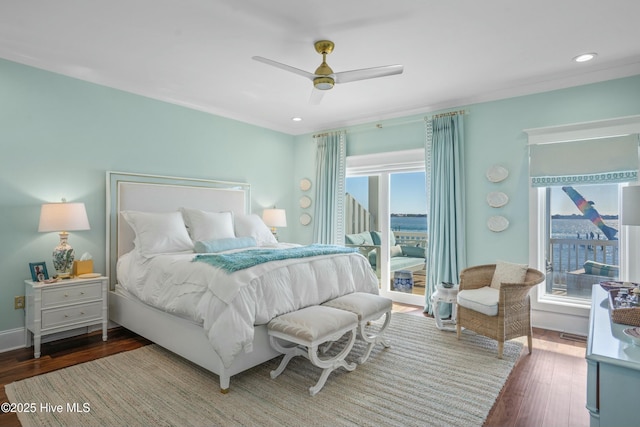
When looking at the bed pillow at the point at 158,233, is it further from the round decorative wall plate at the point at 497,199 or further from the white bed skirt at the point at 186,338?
the round decorative wall plate at the point at 497,199

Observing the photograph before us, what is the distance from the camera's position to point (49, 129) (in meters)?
3.34

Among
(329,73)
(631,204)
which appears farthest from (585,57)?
(329,73)

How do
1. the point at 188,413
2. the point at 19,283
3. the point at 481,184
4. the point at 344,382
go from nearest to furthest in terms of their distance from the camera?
the point at 188,413 < the point at 344,382 < the point at 19,283 < the point at 481,184

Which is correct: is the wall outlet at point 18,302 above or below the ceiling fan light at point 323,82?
below

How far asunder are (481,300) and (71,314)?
3.68 meters

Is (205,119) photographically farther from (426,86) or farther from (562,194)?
(562,194)

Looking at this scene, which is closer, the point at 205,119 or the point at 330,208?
the point at 205,119

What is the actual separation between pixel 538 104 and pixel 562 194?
1.01 metres

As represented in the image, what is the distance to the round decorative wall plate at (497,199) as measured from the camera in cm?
398

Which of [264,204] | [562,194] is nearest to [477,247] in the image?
[562,194]

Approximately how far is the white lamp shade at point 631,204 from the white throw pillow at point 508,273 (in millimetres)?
1222

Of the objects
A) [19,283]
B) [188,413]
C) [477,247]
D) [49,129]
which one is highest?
[49,129]

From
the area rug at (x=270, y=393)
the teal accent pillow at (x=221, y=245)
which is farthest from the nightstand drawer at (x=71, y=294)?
the teal accent pillow at (x=221, y=245)

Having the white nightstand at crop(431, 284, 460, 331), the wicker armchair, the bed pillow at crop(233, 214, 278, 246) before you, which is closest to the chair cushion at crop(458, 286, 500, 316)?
the wicker armchair
